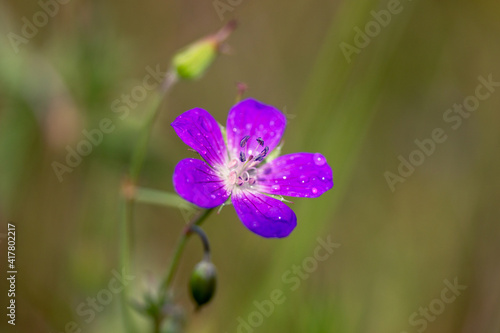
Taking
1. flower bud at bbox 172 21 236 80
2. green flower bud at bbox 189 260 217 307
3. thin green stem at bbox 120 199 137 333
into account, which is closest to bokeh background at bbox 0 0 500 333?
thin green stem at bbox 120 199 137 333

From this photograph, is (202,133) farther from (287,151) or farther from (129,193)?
(287,151)

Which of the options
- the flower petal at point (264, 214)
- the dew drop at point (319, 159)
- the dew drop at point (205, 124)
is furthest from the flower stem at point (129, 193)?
the dew drop at point (319, 159)

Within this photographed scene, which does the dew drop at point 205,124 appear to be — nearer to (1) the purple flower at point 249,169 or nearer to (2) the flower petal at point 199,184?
(1) the purple flower at point 249,169

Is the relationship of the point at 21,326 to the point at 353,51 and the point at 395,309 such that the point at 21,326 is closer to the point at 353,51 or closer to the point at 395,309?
the point at 395,309

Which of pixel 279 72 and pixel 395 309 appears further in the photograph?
pixel 279 72

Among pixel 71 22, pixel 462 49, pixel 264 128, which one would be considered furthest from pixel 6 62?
pixel 462 49

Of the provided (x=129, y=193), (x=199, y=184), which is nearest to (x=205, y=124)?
(x=199, y=184)
